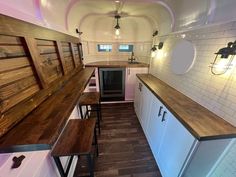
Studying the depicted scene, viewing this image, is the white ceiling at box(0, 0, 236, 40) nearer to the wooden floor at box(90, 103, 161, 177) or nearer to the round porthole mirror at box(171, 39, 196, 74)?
the round porthole mirror at box(171, 39, 196, 74)

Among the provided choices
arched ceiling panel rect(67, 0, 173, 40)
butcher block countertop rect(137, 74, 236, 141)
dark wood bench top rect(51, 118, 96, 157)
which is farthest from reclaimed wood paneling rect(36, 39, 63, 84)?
butcher block countertop rect(137, 74, 236, 141)

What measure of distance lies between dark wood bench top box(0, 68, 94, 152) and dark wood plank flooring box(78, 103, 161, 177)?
1151mm

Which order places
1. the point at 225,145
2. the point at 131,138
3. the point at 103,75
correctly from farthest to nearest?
1. the point at 103,75
2. the point at 131,138
3. the point at 225,145

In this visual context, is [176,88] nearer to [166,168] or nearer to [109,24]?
Answer: [166,168]

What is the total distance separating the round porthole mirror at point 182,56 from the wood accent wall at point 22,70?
1.65m

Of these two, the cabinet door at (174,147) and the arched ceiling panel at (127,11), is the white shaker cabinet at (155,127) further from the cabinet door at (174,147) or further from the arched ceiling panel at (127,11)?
the arched ceiling panel at (127,11)

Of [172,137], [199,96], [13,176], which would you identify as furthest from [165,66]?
[13,176]

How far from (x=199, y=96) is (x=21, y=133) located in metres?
1.68

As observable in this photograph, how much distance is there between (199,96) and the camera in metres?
1.37

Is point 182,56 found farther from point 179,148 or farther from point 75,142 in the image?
point 75,142

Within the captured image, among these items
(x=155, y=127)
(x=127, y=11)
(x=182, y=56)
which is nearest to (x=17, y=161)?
(x=155, y=127)

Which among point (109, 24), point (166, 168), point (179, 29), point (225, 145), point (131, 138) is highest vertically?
point (109, 24)

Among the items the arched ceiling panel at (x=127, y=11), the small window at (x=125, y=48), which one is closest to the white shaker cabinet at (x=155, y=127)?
the arched ceiling panel at (x=127, y=11)

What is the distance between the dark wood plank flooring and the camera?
1520 mm
